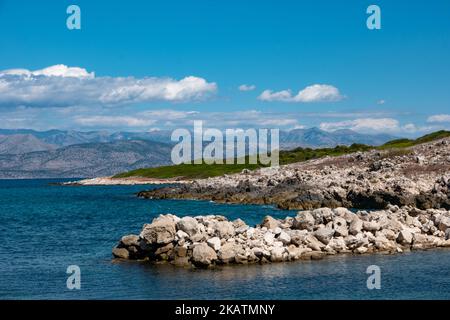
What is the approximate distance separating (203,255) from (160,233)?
452 cm

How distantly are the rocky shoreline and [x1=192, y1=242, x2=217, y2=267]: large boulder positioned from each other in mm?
48015

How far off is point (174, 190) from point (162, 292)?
102696mm

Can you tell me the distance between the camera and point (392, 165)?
363 ft

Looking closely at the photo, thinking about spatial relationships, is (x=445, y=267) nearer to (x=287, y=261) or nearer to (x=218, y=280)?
(x=287, y=261)

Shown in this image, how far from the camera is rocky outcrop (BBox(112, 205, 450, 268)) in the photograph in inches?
1714

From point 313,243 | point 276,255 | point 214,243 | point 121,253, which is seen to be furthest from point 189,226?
point 313,243

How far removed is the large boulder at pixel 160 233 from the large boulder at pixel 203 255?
10.6 feet

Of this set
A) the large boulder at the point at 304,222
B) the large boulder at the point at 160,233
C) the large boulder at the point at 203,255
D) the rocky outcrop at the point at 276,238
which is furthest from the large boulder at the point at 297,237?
the large boulder at the point at 160,233

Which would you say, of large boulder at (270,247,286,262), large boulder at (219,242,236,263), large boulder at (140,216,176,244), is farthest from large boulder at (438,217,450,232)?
large boulder at (140,216,176,244)

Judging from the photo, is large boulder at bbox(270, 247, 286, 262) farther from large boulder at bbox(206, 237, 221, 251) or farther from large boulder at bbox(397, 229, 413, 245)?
large boulder at bbox(397, 229, 413, 245)

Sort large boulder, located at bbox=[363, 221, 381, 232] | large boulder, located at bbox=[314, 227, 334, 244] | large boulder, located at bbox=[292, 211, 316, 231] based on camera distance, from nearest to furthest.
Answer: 1. large boulder, located at bbox=[314, 227, 334, 244]
2. large boulder, located at bbox=[363, 221, 381, 232]
3. large boulder, located at bbox=[292, 211, 316, 231]

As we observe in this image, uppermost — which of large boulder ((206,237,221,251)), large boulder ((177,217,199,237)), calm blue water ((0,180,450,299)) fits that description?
large boulder ((177,217,199,237))

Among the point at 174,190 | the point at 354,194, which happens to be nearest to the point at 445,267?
the point at 354,194

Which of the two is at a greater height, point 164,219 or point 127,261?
point 164,219
